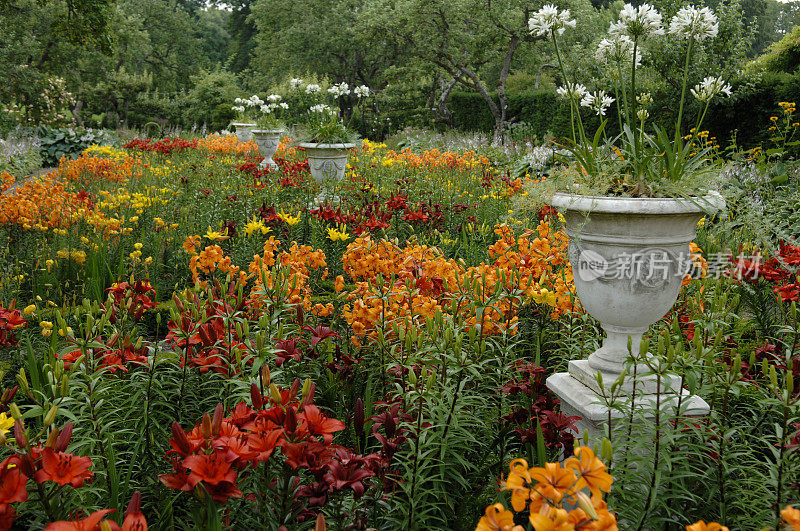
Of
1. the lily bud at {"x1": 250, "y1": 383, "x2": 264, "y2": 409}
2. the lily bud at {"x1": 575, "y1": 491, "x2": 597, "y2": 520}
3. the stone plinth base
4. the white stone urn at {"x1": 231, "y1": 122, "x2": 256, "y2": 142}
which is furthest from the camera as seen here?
the white stone urn at {"x1": 231, "y1": 122, "x2": 256, "y2": 142}

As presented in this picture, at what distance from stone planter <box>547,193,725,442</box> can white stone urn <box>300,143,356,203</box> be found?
558 centimetres

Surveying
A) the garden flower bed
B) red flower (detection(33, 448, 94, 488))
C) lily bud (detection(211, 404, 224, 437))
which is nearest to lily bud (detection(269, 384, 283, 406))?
the garden flower bed

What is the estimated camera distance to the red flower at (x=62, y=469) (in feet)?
4.17

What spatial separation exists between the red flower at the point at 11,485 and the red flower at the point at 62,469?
36 mm

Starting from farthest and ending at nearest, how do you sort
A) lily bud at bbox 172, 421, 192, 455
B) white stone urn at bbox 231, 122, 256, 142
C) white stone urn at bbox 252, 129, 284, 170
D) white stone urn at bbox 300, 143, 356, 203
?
white stone urn at bbox 231, 122, 256, 142
white stone urn at bbox 252, 129, 284, 170
white stone urn at bbox 300, 143, 356, 203
lily bud at bbox 172, 421, 192, 455

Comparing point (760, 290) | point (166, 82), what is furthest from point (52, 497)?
point (166, 82)

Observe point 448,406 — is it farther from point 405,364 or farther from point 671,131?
point 671,131

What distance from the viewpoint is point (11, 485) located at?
1233 mm

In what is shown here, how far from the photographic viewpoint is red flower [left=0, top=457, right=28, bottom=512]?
3.97 feet

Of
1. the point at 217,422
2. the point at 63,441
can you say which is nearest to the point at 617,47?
the point at 217,422

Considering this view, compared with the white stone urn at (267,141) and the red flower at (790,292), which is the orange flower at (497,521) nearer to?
the red flower at (790,292)

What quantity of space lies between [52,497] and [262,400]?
0.55 metres

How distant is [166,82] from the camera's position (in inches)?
1168

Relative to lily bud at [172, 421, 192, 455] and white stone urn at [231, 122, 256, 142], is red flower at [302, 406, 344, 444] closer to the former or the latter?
lily bud at [172, 421, 192, 455]
